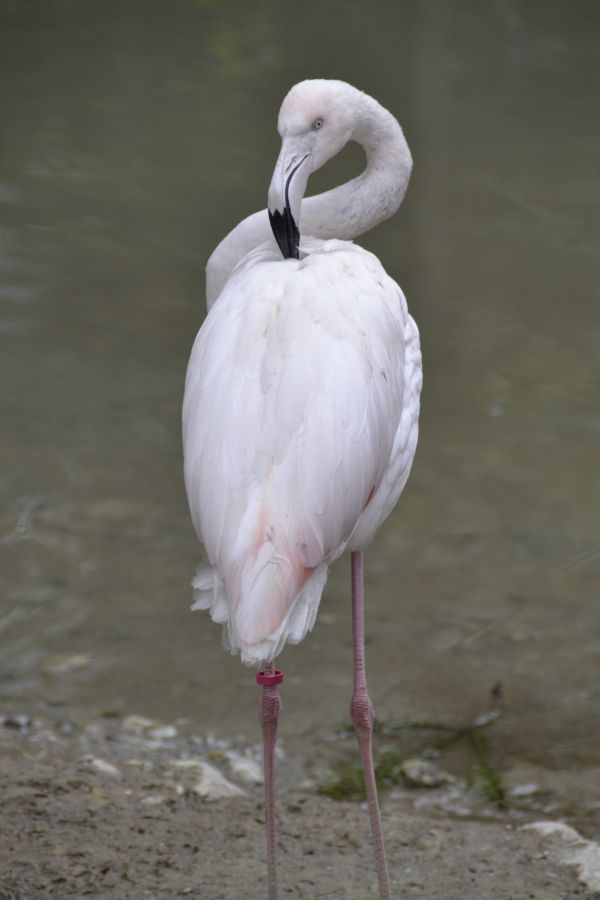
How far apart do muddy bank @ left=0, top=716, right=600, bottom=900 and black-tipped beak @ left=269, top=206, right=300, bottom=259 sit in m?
1.71

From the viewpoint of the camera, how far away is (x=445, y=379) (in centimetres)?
779

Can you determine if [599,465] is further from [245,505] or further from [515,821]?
[245,505]

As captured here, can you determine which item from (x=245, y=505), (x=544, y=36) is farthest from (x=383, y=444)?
(x=544, y=36)

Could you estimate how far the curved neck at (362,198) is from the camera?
4.05m

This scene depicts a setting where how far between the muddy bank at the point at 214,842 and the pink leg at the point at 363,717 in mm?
250

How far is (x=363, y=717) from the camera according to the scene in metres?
3.83

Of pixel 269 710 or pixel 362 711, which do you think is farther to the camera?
pixel 362 711

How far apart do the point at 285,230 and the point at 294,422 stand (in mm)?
617

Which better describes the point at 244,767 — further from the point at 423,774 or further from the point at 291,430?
the point at 291,430

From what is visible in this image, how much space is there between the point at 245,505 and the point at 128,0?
14.0 metres

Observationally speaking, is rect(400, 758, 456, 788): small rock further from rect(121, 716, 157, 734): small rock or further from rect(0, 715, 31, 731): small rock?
rect(0, 715, 31, 731): small rock

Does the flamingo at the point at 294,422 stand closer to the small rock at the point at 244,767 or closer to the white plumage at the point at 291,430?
the white plumage at the point at 291,430

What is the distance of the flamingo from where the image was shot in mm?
3121

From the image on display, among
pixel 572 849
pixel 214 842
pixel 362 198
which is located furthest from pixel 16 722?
pixel 362 198
